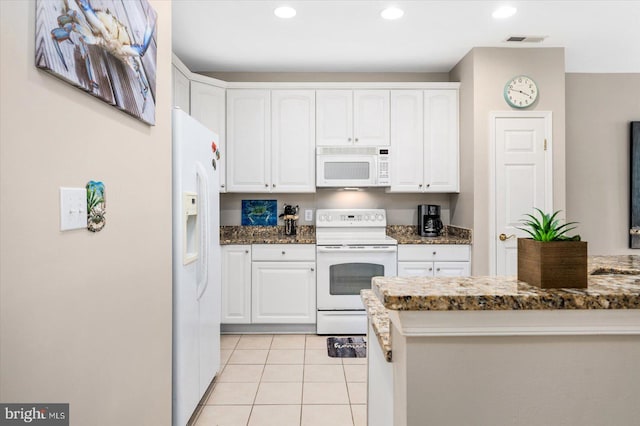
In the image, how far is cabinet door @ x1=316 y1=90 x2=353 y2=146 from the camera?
389 centimetres

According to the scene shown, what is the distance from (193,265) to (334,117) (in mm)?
2329

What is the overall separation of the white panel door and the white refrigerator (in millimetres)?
2515

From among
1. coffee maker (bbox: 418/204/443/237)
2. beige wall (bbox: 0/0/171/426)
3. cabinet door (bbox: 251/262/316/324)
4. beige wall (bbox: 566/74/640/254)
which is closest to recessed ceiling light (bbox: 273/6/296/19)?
beige wall (bbox: 0/0/171/426)

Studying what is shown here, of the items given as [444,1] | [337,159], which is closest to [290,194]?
[337,159]

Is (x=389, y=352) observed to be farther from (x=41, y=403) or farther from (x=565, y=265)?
(x=41, y=403)

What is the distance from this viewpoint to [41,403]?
939mm

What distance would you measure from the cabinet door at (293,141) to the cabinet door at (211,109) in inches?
19.2

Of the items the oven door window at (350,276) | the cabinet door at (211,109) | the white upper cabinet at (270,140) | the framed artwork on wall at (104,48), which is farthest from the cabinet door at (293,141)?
the framed artwork on wall at (104,48)

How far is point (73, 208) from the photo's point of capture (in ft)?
3.47

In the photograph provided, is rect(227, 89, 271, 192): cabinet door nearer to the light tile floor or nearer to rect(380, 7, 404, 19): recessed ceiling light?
rect(380, 7, 404, 19): recessed ceiling light

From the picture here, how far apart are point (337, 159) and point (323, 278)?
118cm

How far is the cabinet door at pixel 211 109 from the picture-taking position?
3717 mm

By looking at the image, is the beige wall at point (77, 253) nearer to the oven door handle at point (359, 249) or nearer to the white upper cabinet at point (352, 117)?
the oven door handle at point (359, 249)

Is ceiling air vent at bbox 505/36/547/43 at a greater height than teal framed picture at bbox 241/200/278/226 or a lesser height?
greater
